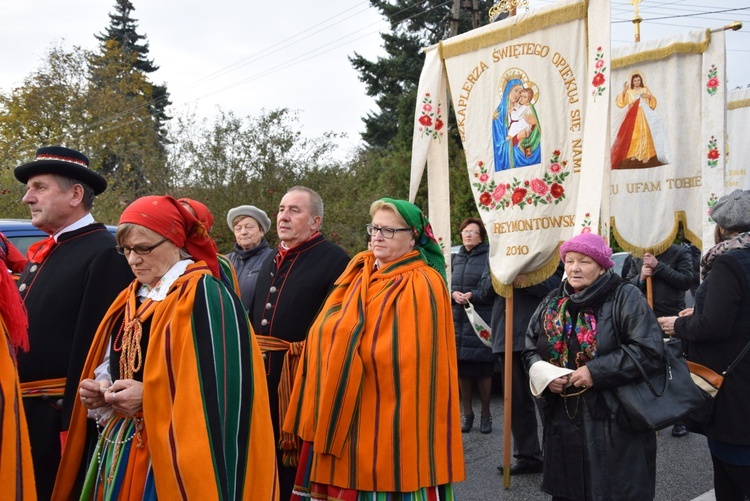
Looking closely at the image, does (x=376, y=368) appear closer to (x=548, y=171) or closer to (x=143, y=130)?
(x=548, y=171)

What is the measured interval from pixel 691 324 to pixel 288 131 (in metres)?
9.61

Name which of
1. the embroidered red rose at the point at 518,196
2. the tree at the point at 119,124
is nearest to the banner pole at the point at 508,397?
the embroidered red rose at the point at 518,196

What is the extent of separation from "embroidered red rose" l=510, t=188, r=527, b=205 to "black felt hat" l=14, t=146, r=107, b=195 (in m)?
2.72

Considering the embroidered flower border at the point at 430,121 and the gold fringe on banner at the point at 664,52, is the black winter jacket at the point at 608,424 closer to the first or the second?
the embroidered flower border at the point at 430,121

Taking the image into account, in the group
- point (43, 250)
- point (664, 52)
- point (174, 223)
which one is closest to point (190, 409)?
point (174, 223)

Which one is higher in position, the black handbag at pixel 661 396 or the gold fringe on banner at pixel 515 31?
the gold fringe on banner at pixel 515 31

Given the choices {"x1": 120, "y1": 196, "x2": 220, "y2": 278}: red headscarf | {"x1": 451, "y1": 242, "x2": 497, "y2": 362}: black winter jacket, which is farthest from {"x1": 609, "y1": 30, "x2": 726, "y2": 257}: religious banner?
{"x1": 120, "y1": 196, "x2": 220, "y2": 278}: red headscarf

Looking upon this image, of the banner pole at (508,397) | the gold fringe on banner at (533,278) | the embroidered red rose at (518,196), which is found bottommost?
the banner pole at (508,397)

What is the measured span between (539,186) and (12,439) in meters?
3.51

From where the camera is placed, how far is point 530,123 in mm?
4555

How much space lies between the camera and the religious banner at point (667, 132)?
217 inches

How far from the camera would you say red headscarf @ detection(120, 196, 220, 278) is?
7.82 ft

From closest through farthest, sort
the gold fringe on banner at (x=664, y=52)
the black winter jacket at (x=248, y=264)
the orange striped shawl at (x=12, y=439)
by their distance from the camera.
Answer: the orange striped shawl at (x=12, y=439), the black winter jacket at (x=248, y=264), the gold fringe on banner at (x=664, y=52)

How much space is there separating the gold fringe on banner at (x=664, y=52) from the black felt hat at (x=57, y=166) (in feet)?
15.7
